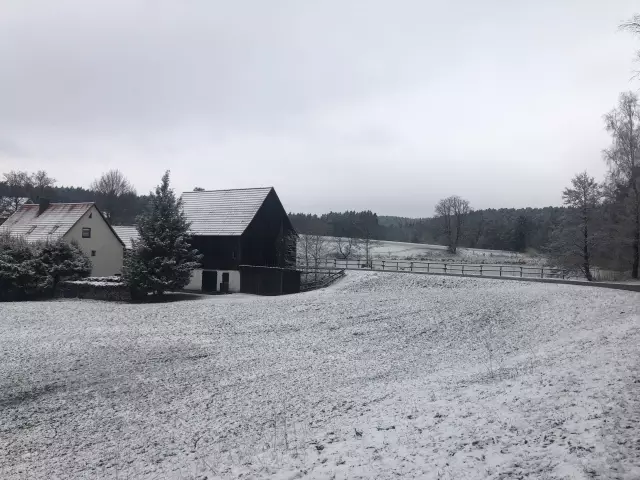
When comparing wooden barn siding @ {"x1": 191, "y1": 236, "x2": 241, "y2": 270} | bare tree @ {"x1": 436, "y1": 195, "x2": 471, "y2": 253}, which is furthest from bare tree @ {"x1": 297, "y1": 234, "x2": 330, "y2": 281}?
bare tree @ {"x1": 436, "y1": 195, "x2": 471, "y2": 253}

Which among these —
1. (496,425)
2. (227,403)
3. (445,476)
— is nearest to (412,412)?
(496,425)

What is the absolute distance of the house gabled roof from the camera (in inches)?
1680

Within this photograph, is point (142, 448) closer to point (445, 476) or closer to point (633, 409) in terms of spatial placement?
point (445, 476)

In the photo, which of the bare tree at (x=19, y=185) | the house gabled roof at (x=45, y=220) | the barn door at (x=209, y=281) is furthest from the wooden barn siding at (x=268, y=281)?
the bare tree at (x=19, y=185)

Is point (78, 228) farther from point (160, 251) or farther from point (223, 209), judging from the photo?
point (160, 251)

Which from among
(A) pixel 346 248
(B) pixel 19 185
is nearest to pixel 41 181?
(B) pixel 19 185

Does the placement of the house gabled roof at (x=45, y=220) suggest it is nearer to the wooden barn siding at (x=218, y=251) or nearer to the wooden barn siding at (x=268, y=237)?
the wooden barn siding at (x=218, y=251)

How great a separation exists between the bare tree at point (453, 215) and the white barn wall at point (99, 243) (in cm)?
7995

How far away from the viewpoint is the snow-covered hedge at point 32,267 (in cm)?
3275

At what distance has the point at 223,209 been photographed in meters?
43.8

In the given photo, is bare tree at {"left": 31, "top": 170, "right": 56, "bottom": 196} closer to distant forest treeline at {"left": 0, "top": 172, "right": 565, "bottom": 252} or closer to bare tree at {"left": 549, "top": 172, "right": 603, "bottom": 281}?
distant forest treeline at {"left": 0, "top": 172, "right": 565, "bottom": 252}

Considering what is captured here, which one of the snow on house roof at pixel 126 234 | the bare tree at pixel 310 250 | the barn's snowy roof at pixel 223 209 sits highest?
the barn's snowy roof at pixel 223 209

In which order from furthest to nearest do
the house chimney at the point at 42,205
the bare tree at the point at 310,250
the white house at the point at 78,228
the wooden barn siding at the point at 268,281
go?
the bare tree at the point at 310,250
the house chimney at the point at 42,205
the white house at the point at 78,228
the wooden barn siding at the point at 268,281

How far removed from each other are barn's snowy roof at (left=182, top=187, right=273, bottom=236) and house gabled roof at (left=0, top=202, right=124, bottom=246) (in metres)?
10.0
